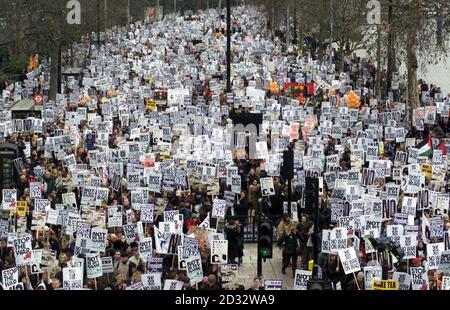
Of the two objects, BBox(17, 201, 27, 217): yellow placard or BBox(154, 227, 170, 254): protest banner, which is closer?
BBox(154, 227, 170, 254): protest banner

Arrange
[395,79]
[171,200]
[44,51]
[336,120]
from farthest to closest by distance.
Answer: [44,51]
[395,79]
[336,120]
[171,200]

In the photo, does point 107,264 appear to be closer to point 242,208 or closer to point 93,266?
point 93,266

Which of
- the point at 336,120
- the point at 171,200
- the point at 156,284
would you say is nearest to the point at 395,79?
the point at 336,120

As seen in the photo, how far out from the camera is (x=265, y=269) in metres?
20.1

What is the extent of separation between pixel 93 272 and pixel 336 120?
14789mm

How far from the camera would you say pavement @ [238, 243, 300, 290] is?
19094mm

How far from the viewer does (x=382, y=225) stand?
18.9m

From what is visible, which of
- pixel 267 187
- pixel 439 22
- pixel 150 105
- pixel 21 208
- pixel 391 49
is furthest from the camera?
pixel 391 49

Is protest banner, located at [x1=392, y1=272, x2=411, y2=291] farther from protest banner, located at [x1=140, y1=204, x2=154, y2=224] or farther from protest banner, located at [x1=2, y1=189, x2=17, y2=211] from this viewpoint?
protest banner, located at [x1=2, y1=189, x2=17, y2=211]

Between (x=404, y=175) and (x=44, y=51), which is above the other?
(x=44, y=51)

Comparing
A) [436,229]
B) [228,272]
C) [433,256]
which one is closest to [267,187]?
[436,229]

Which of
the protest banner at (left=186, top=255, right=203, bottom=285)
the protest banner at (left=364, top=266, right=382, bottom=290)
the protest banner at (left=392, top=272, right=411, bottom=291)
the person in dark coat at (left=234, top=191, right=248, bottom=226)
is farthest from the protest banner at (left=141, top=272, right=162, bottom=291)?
the person in dark coat at (left=234, top=191, right=248, bottom=226)
